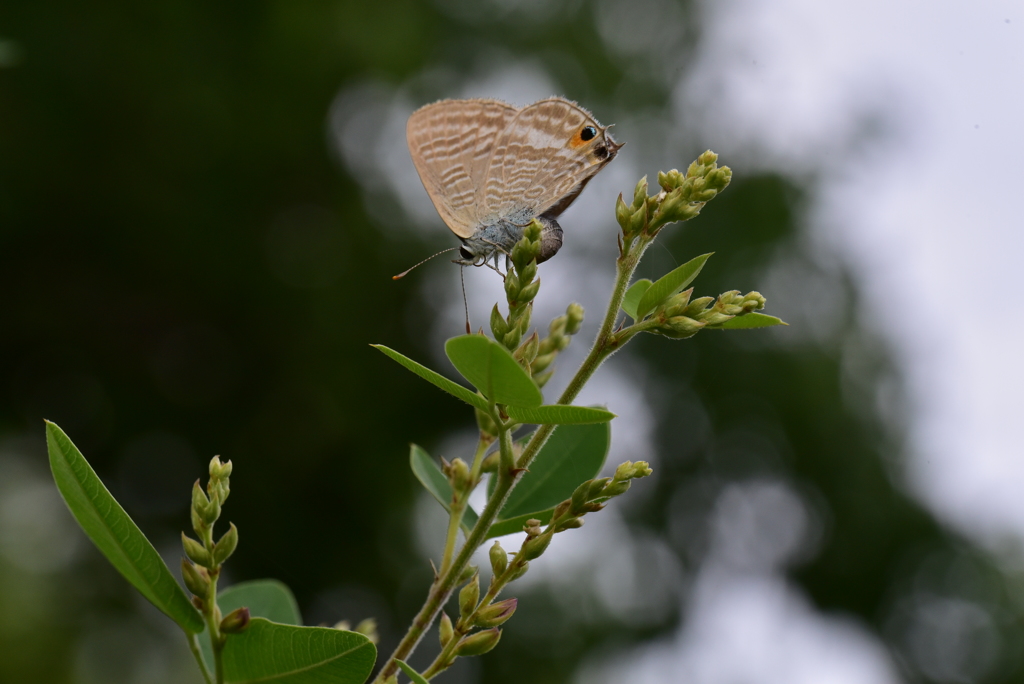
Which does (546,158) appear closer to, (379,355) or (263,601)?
(263,601)

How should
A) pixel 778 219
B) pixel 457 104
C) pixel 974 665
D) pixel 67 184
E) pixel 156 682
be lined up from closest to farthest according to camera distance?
pixel 457 104 → pixel 156 682 → pixel 67 184 → pixel 974 665 → pixel 778 219

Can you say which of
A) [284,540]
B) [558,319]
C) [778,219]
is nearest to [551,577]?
[284,540]

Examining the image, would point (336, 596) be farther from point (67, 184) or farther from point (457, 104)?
point (457, 104)

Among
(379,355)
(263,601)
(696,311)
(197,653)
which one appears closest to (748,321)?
(696,311)

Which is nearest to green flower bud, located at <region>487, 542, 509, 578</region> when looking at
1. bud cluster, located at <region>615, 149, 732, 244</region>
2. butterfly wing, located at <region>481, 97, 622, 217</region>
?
bud cluster, located at <region>615, 149, 732, 244</region>

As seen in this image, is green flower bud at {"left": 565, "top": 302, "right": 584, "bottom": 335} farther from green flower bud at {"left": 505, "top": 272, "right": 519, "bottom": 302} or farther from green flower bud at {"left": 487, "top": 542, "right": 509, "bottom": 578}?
green flower bud at {"left": 487, "top": 542, "right": 509, "bottom": 578}

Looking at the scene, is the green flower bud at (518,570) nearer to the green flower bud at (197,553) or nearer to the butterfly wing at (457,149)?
the green flower bud at (197,553)
